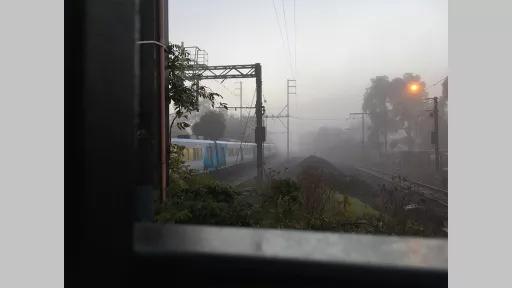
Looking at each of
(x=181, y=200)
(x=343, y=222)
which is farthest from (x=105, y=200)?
(x=343, y=222)

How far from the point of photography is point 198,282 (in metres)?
1.55

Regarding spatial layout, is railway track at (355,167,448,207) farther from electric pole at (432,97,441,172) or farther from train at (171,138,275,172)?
train at (171,138,275,172)

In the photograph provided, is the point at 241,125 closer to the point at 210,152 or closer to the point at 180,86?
the point at 180,86

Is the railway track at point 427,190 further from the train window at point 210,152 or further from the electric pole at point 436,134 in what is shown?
the train window at point 210,152

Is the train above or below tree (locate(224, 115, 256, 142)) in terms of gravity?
below

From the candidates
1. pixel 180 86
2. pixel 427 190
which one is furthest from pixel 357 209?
pixel 180 86

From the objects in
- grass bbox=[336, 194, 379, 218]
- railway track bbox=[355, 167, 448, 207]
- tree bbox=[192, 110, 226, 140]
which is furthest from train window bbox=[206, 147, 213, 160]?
grass bbox=[336, 194, 379, 218]

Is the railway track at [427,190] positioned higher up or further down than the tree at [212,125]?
further down

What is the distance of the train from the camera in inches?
340

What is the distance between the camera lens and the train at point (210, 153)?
8636mm

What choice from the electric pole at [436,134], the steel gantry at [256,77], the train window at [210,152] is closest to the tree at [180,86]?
the steel gantry at [256,77]

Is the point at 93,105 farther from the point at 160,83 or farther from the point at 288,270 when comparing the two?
the point at 288,270

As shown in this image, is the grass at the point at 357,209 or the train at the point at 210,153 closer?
the grass at the point at 357,209

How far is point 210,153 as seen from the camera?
33.8 feet
